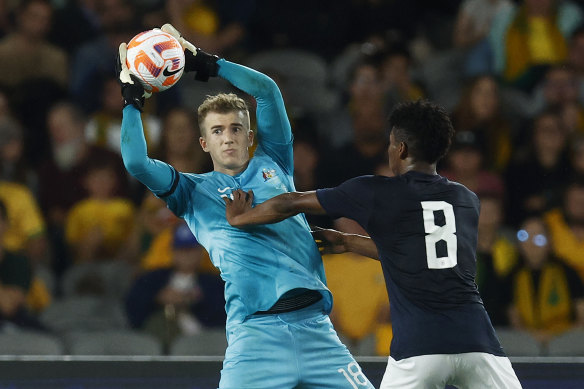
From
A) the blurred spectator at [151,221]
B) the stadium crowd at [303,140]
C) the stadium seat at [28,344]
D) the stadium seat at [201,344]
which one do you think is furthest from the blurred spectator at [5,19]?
the stadium seat at [201,344]

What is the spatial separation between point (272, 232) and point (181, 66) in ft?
2.81

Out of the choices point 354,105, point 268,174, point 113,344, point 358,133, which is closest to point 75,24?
point 354,105

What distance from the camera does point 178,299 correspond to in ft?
Answer: 21.0

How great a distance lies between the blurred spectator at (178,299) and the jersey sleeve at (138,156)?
2437 millimetres

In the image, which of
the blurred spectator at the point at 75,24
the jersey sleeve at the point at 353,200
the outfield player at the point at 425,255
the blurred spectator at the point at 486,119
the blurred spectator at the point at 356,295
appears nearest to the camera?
the outfield player at the point at 425,255

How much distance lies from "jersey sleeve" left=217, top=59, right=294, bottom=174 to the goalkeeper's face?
12 centimetres

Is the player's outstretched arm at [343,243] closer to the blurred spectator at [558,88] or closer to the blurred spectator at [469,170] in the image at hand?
the blurred spectator at [469,170]

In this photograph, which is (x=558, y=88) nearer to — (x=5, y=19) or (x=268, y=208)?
(x=5, y=19)

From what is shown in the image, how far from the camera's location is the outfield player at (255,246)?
3889mm

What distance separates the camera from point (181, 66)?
4191 mm

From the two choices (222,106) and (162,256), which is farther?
(162,256)

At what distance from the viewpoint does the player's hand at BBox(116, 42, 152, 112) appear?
159 inches

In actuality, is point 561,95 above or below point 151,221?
above

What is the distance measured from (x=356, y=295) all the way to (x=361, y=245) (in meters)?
2.29
